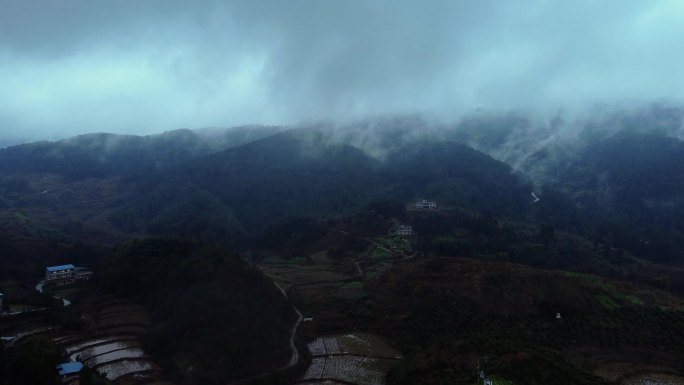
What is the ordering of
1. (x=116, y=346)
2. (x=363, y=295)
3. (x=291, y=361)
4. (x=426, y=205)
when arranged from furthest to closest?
1. (x=426, y=205)
2. (x=363, y=295)
3. (x=116, y=346)
4. (x=291, y=361)

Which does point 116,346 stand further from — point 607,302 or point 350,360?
point 607,302

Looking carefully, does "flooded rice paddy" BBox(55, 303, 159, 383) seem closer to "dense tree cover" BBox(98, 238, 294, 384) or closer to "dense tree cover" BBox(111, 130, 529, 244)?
"dense tree cover" BBox(98, 238, 294, 384)

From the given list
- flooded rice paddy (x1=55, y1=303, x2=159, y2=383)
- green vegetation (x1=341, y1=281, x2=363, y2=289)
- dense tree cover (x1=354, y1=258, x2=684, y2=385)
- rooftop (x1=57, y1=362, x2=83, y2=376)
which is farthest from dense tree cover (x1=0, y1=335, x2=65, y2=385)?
green vegetation (x1=341, y1=281, x2=363, y2=289)

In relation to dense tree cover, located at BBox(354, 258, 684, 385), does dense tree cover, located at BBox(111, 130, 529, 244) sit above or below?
above

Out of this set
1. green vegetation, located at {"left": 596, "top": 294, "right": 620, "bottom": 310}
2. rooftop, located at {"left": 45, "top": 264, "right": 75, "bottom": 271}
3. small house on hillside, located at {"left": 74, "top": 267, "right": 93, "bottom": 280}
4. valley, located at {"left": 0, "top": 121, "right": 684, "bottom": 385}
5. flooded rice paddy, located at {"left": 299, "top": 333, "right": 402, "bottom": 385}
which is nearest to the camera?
valley, located at {"left": 0, "top": 121, "right": 684, "bottom": 385}

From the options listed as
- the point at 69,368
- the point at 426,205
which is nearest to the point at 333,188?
the point at 426,205

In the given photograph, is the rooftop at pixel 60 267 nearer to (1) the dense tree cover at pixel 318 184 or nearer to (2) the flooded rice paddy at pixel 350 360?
(2) the flooded rice paddy at pixel 350 360

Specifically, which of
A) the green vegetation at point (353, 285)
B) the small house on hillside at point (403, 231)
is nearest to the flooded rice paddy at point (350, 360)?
the green vegetation at point (353, 285)

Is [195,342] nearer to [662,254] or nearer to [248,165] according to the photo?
[662,254]
